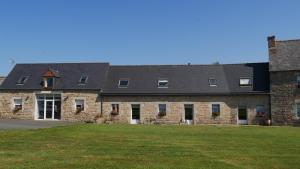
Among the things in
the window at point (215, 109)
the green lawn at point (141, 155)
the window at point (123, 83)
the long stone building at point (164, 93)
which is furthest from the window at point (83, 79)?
the green lawn at point (141, 155)

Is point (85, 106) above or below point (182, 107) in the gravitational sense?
above

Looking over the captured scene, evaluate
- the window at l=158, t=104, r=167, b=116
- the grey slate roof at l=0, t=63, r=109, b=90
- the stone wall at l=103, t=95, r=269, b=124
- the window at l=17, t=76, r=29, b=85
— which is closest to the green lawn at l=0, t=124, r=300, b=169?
the stone wall at l=103, t=95, r=269, b=124

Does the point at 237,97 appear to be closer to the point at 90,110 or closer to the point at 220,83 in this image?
the point at 220,83

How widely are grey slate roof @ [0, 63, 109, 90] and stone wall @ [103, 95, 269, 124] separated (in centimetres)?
259

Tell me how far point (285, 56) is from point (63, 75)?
67.1ft

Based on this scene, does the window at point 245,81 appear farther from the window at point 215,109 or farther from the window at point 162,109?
the window at point 162,109

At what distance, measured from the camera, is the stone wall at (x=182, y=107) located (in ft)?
113

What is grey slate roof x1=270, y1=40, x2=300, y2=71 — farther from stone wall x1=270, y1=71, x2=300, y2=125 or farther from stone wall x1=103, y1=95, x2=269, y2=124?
stone wall x1=103, y1=95, x2=269, y2=124

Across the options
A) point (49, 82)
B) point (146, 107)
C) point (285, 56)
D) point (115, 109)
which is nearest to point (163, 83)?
point (146, 107)

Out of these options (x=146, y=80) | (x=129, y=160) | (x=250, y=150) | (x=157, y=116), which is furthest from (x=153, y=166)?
(x=146, y=80)

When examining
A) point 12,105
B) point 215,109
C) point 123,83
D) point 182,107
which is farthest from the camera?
point 123,83

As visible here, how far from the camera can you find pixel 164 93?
116 feet

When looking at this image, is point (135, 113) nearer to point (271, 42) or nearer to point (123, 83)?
point (123, 83)

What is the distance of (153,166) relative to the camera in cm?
985
